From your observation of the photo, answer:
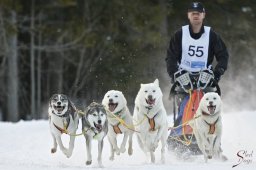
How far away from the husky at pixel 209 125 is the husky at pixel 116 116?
2.55 feet

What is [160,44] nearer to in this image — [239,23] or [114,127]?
[239,23]

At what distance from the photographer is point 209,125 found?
8508 millimetres

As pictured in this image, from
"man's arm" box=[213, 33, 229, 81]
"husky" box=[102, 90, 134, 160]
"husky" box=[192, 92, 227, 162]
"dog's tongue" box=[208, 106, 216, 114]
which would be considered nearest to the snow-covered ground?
"husky" box=[192, 92, 227, 162]

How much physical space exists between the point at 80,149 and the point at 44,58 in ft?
51.9

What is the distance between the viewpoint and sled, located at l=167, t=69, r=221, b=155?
8992mm

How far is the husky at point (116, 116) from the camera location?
8.79 meters

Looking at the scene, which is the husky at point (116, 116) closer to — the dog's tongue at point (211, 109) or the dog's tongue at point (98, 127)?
the dog's tongue at point (98, 127)

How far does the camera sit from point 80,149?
10586mm

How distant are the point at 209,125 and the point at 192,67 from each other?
34.8 inches

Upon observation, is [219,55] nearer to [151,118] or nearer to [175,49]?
[175,49]

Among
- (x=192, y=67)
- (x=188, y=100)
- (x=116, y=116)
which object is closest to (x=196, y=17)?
(x=192, y=67)

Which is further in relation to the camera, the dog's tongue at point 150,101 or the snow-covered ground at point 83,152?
the dog's tongue at point 150,101

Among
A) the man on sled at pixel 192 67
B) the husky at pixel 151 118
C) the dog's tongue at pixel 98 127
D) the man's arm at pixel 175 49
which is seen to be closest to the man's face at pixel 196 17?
the man on sled at pixel 192 67

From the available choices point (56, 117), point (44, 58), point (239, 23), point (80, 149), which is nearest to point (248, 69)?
point (239, 23)
